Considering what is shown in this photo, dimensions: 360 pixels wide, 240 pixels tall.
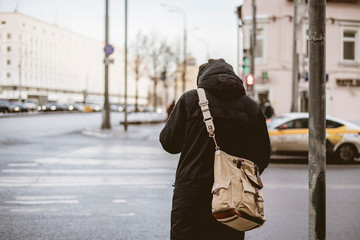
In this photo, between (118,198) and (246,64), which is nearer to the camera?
(118,198)

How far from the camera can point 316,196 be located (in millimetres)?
3723

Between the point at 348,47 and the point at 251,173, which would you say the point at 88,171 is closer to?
the point at 251,173

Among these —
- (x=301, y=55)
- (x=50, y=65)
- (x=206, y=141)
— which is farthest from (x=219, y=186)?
(x=50, y=65)

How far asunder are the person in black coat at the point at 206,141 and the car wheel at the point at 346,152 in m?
11.5

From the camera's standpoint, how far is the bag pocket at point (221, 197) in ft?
9.33

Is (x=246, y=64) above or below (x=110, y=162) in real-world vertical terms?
above

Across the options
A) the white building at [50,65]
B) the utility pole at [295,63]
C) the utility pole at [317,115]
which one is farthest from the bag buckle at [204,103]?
the white building at [50,65]

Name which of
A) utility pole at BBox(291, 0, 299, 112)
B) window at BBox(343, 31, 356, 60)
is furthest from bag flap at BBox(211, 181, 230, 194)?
window at BBox(343, 31, 356, 60)

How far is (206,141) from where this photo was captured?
311cm

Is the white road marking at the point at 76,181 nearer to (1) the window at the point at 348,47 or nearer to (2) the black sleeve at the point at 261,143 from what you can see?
(2) the black sleeve at the point at 261,143

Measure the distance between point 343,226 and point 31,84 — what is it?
348ft

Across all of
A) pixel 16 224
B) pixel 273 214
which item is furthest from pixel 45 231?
pixel 273 214

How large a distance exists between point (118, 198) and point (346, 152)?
8303 mm

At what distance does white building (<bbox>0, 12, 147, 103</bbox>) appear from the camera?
→ 75500mm
